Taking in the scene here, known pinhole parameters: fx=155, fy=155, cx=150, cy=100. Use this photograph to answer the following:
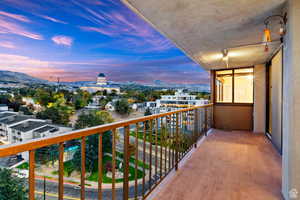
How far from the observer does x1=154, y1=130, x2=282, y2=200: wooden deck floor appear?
1732 mm

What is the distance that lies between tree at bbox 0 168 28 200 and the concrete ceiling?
1804 mm

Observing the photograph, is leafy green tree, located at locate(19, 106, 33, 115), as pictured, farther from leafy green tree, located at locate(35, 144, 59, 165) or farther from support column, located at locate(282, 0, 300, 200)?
support column, located at locate(282, 0, 300, 200)

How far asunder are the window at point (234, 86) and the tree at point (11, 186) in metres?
5.95

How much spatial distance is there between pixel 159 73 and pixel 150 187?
17.2m

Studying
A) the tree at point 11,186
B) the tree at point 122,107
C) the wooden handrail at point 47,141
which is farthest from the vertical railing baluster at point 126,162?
the tree at point 122,107

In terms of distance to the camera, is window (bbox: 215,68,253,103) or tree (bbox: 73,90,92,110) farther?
window (bbox: 215,68,253,103)

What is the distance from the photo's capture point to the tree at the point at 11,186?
0.64 metres

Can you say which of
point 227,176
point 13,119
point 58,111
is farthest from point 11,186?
point 58,111

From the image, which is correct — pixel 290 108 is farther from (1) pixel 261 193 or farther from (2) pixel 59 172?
(2) pixel 59 172

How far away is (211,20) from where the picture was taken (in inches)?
84.0

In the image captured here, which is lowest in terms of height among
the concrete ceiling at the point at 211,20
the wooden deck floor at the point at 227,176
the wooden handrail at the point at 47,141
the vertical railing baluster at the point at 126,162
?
the wooden deck floor at the point at 227,176

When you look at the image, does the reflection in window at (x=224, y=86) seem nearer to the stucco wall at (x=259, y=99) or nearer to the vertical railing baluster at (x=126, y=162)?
the stucco wall at (x=259, y=99)

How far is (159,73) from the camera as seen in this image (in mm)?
18359

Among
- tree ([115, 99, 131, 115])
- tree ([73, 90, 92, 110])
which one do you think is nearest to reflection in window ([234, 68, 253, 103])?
tree ([115, 99, 131, 115])
